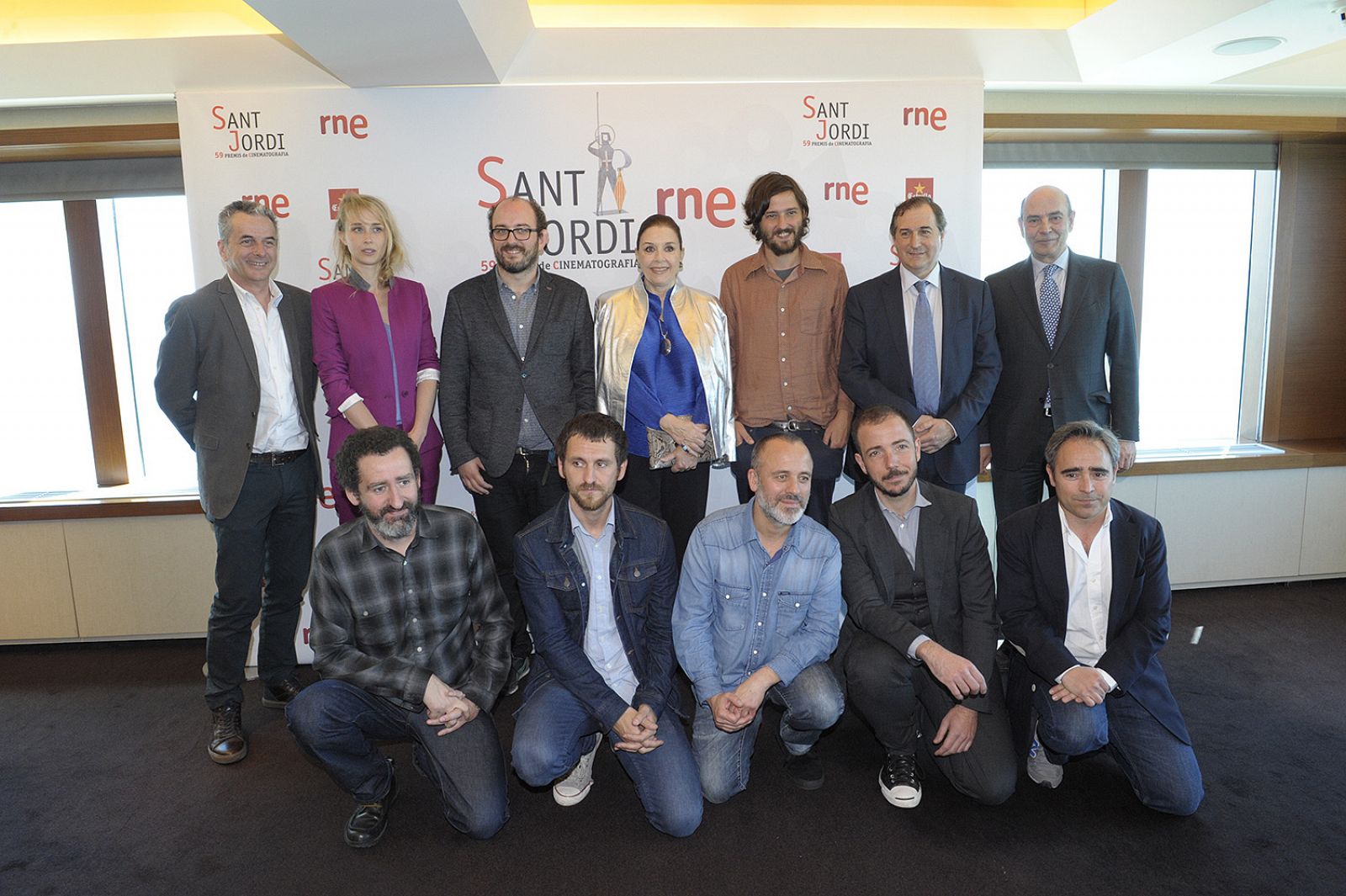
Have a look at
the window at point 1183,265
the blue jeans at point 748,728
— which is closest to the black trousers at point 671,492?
the blue jeans at point 748,728

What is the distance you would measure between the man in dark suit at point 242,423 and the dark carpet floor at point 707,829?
38cm

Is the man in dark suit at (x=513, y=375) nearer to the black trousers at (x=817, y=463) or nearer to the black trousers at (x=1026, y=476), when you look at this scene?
the black trousers at (x=817, y=463)

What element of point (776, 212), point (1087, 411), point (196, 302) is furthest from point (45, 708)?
point (1087, 411)

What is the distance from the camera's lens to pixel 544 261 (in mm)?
3621

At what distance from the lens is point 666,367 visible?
2.97 m

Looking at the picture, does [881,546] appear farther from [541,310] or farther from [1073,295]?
[541,310]

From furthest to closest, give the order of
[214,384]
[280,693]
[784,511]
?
[280,693]
[214,384]
[784,511]

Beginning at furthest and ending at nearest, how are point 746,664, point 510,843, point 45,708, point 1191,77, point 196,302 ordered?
1. point 1191,77
2. point 45,708
3. point 196,302
4. point 746,664
5. point 510,843

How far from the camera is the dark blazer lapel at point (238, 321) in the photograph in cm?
290

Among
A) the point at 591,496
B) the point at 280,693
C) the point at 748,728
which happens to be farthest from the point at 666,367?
the point at 280,693

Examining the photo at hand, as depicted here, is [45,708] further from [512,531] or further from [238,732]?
[512,531]

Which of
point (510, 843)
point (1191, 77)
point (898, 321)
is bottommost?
point (510, 843)

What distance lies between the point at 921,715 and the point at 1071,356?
1.43 meters

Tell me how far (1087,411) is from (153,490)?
4.33m
